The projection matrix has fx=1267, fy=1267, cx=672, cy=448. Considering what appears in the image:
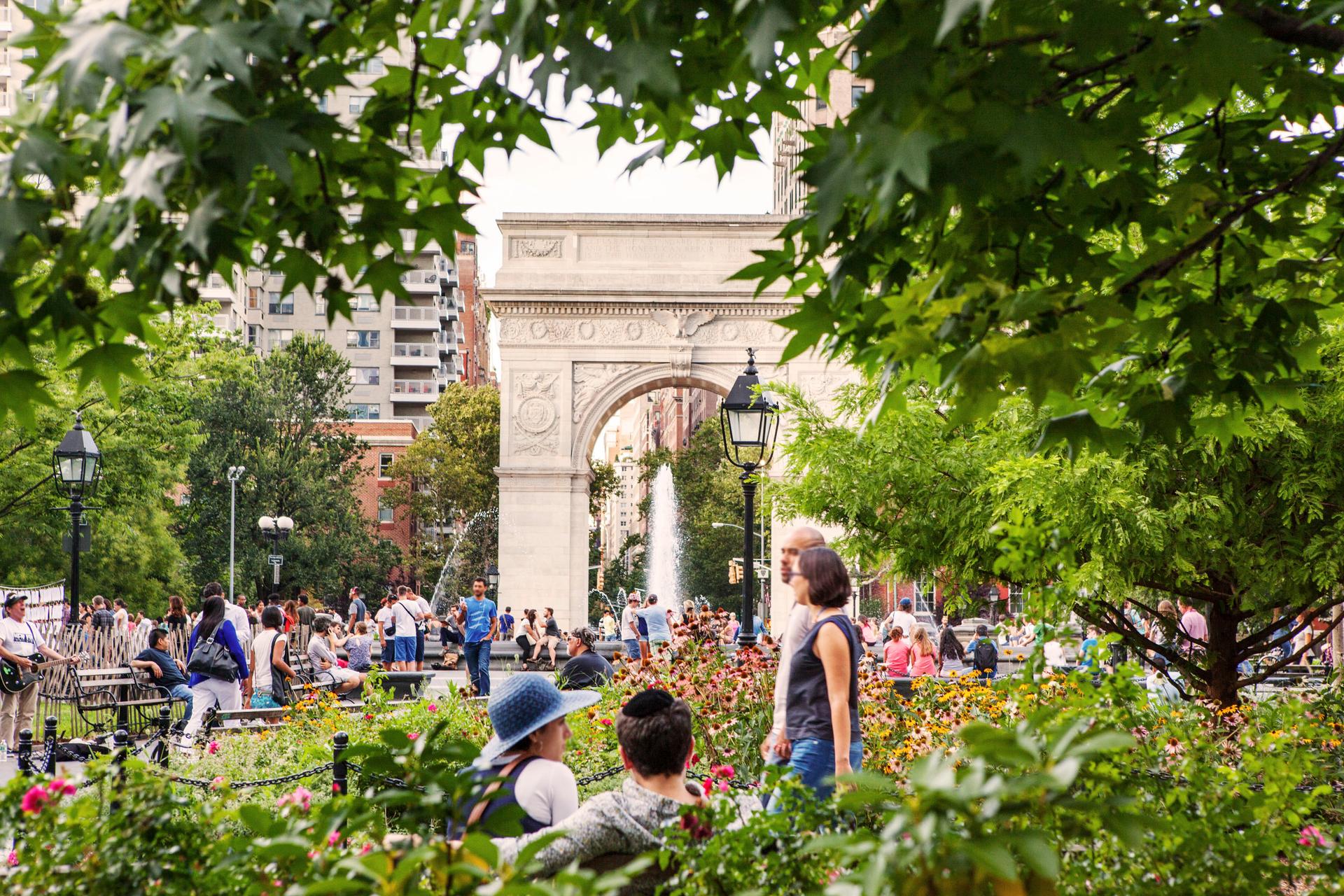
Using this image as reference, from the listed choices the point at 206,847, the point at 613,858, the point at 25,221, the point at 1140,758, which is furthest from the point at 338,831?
the point at 1140,758

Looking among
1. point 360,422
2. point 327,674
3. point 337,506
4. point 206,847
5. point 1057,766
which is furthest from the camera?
point 360,422

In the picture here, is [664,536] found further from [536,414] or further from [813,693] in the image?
[813,693]

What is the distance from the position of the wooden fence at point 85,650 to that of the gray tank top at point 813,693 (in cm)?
1350

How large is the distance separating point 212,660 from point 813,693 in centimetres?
784

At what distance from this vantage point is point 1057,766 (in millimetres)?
2014

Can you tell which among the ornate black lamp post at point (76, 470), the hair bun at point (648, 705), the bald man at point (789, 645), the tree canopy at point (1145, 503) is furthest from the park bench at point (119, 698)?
the hair bun at point (648, 705)

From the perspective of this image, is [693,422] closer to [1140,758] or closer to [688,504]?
[688,504]

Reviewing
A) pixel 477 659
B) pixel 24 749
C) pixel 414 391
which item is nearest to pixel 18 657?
pixel 24 749

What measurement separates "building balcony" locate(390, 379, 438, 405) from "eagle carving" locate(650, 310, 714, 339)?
58.9 metres

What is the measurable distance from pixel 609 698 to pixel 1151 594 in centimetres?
553

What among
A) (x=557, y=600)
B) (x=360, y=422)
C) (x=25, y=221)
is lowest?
(x=557, y=600)

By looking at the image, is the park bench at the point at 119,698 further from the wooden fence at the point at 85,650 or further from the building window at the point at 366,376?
the building window at the point at 366,376

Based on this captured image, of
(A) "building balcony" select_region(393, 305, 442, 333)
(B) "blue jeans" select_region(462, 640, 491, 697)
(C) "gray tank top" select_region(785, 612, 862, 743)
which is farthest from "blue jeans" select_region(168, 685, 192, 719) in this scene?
(A) "building balcony" select_region(393, 305, 442, 333)

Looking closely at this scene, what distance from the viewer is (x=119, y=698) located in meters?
16.1
